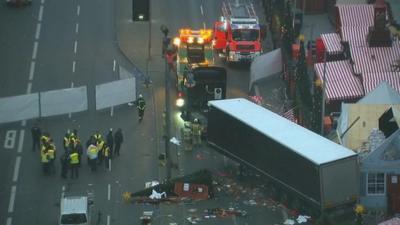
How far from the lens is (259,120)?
68625 mm

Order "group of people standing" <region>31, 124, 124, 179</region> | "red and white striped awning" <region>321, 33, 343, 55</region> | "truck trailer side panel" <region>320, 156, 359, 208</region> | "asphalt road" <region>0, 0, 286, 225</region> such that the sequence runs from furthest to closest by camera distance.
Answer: "red and white striped awning" <region>321, 33, 343, 55</region>, "group of people standing" <region>31, 124, 124, 179</region>, "asphalt road" <region>0, 0, 286, 225</region>, "truck trailer side panel" <region>320, 156, 359, 208</region>

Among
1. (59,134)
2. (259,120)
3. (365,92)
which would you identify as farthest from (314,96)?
(59,134)

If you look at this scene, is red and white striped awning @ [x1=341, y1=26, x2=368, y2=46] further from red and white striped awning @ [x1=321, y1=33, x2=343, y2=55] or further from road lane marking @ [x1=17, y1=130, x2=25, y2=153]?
road lane marking @ [x1=17, y1=130, x2=25, y2=153]

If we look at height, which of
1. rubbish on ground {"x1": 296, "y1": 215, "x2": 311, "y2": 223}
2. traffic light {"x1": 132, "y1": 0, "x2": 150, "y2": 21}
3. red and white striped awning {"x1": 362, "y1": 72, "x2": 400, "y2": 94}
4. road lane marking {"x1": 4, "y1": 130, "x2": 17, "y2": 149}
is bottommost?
rubbish on ground {"x1": 296, "y1": 215, "x2": 311, "y2": 223}

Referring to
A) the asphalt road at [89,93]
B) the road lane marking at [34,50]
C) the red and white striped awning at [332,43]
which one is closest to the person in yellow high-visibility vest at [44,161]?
the asphalt road at [89,93]

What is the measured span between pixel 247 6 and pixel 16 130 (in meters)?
21.2

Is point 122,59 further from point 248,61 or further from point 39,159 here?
point 39,159

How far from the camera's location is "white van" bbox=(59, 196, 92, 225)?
207 feet

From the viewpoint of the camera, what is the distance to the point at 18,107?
2960 inches

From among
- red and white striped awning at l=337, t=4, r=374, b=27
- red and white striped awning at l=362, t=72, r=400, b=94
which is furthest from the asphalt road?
red and white striped awning at l=362, t=72, r=400, b=94

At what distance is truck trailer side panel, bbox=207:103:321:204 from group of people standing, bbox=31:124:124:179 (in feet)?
16.8

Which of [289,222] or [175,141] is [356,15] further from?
[289,222]

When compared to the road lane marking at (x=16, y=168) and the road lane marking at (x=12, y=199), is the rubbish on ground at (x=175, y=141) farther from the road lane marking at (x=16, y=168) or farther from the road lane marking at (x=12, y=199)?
the road lane marking at (x=12, y=199)

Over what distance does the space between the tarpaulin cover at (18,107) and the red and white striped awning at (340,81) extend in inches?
618
